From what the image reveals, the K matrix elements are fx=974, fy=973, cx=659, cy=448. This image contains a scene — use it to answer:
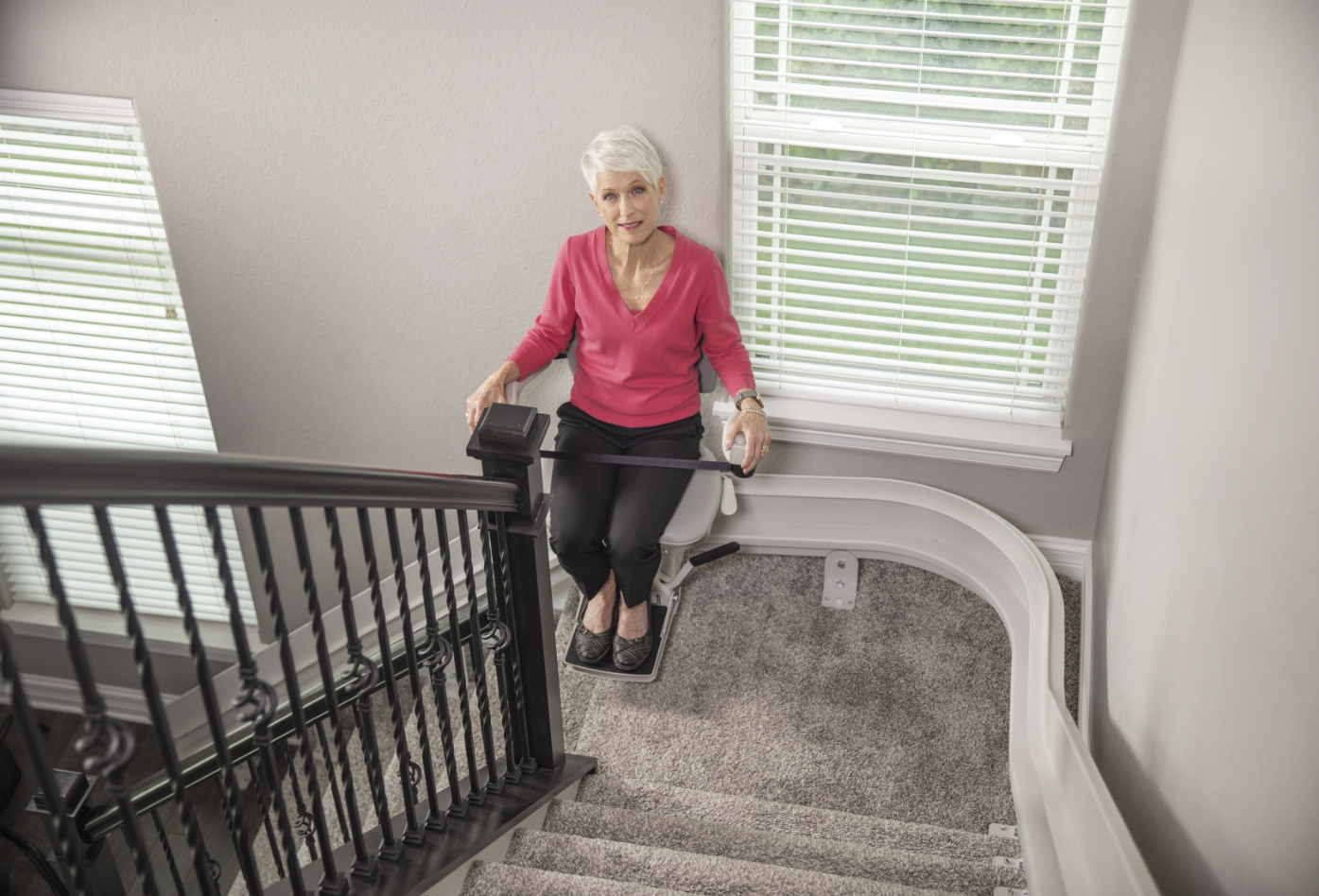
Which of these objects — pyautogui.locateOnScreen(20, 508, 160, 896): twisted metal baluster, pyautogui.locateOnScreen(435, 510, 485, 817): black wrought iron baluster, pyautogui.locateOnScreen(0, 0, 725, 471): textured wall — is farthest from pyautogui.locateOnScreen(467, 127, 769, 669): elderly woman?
pyautogui.locateOnScreen(20, 508, 160, 896): twisted metal baluster

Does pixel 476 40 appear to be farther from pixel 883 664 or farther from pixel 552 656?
pixel 883 664

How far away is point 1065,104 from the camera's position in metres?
2.35

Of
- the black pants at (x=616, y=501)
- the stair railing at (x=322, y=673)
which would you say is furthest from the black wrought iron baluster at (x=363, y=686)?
the black pants at (x=616, y=501)

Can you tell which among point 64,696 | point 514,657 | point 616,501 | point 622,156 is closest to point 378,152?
point 622,156

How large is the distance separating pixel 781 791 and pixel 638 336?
1.18 meters

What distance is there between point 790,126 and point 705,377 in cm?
68

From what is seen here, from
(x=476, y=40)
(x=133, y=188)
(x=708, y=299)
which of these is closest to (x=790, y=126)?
(x=708, y=299)

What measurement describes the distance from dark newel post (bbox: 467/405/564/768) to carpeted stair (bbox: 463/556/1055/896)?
8.4 inches

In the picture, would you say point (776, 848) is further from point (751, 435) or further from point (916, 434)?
point (916, 434)

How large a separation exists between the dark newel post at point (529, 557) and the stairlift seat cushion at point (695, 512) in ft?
2.10

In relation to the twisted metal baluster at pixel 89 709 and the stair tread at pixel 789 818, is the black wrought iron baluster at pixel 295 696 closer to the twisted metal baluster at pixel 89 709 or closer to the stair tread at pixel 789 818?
the twisted metal baluster at pixel 89 709

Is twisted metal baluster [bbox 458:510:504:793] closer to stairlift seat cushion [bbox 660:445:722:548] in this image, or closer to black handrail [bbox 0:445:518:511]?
black handrail [bbox 0:445:518:511]

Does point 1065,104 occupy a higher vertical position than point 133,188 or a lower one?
higher

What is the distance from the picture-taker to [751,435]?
2379mm
